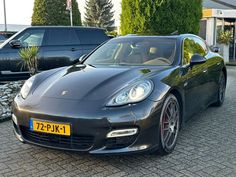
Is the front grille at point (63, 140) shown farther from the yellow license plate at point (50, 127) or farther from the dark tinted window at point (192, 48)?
the dark tinted window at point (192, 48)

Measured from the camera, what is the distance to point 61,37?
29.9ft

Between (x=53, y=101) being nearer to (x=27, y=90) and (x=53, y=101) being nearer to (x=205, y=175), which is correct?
(x=27, y=90)

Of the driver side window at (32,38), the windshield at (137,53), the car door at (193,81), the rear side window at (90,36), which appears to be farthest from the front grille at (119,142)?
the rear side window at (90,36)

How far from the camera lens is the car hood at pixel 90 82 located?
3627mm

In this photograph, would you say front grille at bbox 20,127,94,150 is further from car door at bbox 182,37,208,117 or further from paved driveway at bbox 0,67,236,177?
car door at bbox 182,37,208,117

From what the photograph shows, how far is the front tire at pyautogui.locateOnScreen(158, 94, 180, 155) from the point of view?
12.3 ft

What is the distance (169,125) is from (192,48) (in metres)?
1.71

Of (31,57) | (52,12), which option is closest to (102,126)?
(31,57)

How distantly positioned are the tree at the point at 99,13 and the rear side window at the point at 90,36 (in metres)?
42.4

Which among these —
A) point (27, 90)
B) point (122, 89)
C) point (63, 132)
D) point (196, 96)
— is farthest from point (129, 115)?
point (196, 96)

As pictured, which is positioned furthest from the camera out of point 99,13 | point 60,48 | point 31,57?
point 99,13

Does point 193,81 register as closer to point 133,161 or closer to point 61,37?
point 133,161

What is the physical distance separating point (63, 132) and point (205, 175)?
1508 millimetres

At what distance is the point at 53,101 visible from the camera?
3602mm
